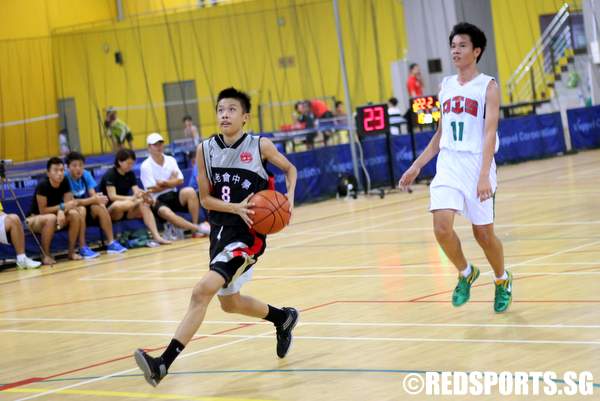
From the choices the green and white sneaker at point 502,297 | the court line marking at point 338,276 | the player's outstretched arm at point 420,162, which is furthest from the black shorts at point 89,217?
the green and white sneaker at point 502,297

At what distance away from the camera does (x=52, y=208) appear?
1246 cm

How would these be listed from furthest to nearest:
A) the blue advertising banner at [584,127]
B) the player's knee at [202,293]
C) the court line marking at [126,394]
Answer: the blue advertising banner at [584,127] → the player's knee at [202,293] → the court line marking at [126,394]

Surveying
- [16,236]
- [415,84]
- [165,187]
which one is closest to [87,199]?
[16,236]

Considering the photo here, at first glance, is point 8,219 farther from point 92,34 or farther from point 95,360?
point 92,34

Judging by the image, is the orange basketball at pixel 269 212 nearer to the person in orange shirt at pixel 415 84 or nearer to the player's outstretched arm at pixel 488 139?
the player's outstretched arm at pixel 488 139

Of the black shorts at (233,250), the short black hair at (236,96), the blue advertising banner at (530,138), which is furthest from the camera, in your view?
the blue advertising banner at (530,138)

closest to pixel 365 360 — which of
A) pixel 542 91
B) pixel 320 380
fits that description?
pixel 320 380

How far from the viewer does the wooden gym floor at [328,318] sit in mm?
5016

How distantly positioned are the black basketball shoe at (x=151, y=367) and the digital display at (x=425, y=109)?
1264 centimetres

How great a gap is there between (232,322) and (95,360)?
1.18 metres

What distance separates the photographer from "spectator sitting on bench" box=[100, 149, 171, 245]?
13.2 metres

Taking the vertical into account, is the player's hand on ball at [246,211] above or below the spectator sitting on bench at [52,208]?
below

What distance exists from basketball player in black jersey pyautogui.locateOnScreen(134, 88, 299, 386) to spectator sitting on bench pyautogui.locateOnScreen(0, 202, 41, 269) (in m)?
7.00

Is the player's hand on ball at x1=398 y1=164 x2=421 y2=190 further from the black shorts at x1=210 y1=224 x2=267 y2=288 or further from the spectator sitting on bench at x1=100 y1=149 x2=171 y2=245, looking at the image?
the spectator sitting on bench at x1=100 y1=149 x2=171 y2=245
